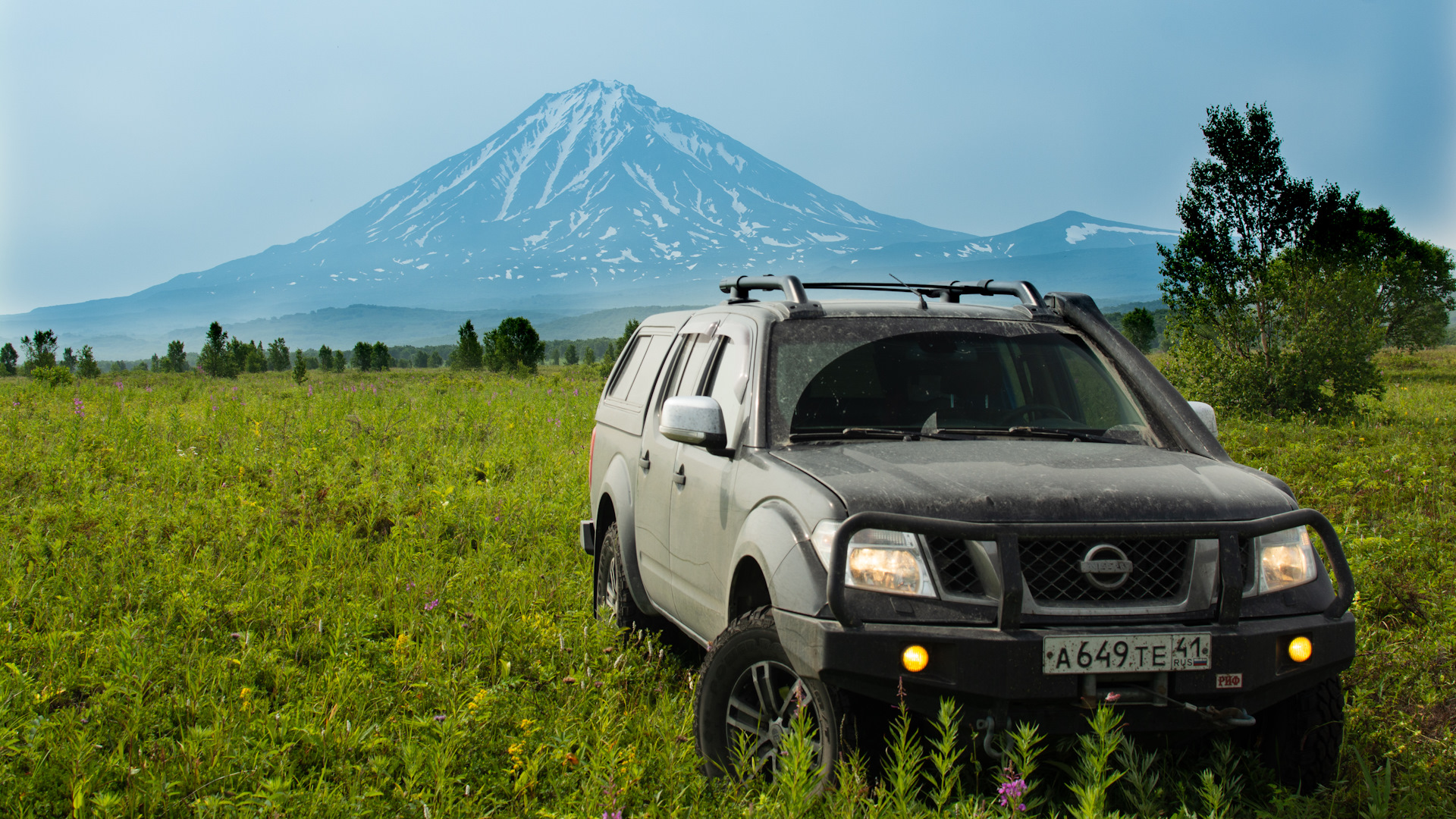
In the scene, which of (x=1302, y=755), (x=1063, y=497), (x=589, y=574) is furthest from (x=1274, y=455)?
(x=1063, y=497)

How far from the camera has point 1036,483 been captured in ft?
10.2

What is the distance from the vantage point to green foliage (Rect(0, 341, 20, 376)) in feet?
200

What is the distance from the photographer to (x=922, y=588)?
115 inches

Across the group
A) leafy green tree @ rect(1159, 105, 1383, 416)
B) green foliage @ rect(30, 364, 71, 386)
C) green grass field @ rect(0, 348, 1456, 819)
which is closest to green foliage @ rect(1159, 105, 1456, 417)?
leafy green tree @ rect(1159, 105, 1383, 416)

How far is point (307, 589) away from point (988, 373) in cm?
416

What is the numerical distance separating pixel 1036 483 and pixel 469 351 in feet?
255

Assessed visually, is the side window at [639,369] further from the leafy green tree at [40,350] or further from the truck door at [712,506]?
the leafy green tree at [40,350]

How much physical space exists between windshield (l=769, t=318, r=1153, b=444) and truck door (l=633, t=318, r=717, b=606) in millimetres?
725

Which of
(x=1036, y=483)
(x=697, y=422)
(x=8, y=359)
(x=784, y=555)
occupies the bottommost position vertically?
(x=784, y=555)

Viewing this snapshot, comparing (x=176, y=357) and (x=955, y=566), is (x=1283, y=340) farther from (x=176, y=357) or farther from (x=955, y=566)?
(x=176, y=357)

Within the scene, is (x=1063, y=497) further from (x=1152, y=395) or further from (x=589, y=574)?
(x=589, y=574)

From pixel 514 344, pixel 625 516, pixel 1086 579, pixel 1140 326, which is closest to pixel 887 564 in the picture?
pixel 1086 579

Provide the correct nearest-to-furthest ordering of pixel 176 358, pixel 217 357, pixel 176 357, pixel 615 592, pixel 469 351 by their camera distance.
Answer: pixel 615 592
pixel 217 357
pixel 176 358
pixel 176 357
pixel 469 351

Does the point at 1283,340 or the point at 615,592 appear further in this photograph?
the point at 1283,340
